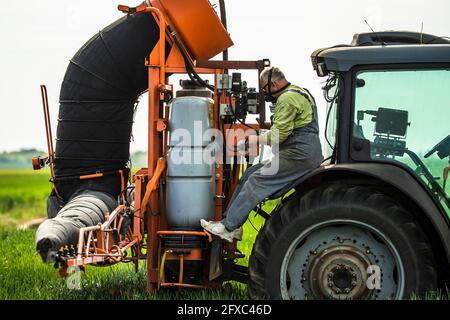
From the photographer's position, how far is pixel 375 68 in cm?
671

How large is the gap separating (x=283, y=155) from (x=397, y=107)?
1044mm

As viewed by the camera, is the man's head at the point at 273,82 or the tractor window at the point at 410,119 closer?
the tractor window at the point at 410,119

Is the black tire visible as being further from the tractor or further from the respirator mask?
the respirator mask

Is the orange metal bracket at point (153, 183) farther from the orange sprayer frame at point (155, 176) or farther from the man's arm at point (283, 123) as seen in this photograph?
the man's arm at point (283, 123)

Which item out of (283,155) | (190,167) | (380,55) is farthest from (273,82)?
(190,167)

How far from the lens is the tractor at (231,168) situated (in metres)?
6.56

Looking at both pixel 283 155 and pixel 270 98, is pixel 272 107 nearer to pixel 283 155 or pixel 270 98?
pixel 270 98

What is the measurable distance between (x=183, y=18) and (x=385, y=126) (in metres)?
2.34

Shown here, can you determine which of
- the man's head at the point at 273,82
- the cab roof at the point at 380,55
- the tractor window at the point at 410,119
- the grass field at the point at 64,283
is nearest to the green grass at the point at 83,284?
the grass field at the point at 64,283

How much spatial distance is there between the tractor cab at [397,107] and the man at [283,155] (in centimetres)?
26

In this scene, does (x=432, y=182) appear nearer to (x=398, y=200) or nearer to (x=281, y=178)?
(x=398, y=200)

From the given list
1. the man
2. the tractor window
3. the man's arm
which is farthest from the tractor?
the man's arm

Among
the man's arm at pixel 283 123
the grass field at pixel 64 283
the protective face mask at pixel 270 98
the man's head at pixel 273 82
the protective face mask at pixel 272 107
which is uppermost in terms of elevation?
the man's head at pixel 273 82
